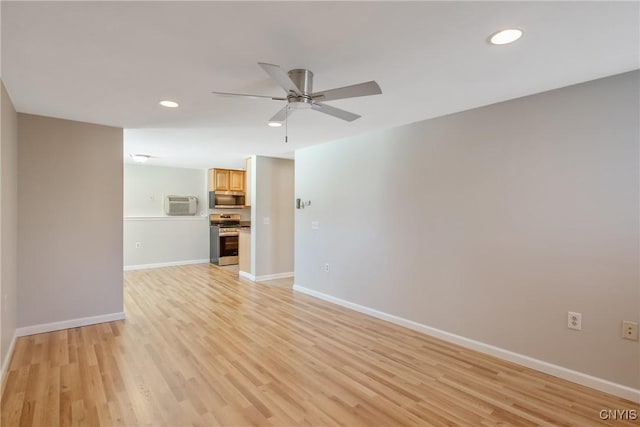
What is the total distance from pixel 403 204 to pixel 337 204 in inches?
45.1

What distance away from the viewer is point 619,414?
6.82 ft

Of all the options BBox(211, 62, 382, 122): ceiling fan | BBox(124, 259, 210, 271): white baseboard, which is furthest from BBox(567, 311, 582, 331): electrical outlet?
BBox(124, 259, 210, 271): white baseboard

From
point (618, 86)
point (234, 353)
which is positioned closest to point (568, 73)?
point (618, 86)

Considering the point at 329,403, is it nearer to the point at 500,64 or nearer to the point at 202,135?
the point at 500,64

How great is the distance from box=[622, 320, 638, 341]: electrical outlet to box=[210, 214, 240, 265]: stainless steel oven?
21.3ft

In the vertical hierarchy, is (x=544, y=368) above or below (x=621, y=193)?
below

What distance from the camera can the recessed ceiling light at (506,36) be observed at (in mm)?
1739

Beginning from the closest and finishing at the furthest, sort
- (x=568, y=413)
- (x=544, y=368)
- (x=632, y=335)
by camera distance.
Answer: (x=568, y=413), (x=632, y=335), (x=544, y=368)

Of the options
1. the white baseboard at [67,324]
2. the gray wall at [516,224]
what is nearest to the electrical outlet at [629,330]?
the gray wall at [516,224]

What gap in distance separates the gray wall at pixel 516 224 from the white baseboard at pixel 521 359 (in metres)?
0.05

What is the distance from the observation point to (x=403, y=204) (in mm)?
3682

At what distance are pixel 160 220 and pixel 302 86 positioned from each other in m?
6.23

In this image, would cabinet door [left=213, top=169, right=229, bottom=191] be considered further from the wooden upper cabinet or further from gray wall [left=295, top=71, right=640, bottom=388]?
gray wall [left=295, top=71, right=640, bottom=388]

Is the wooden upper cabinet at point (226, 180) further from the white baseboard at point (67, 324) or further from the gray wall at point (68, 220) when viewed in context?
the white baseboard at point (67, 324)
